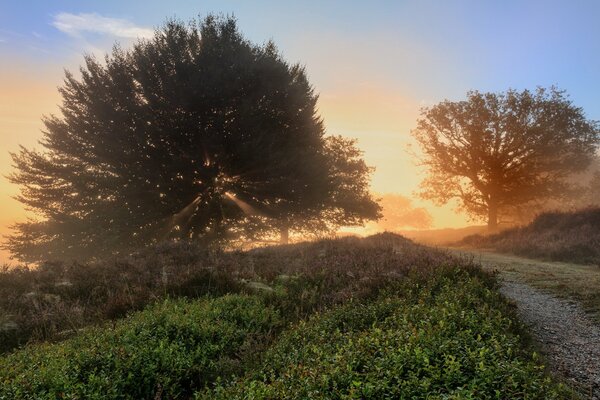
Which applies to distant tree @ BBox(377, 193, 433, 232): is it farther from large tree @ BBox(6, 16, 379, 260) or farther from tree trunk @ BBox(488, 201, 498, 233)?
large tree @ BBox(6, 16, 379, 260)

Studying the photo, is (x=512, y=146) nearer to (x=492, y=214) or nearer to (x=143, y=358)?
(x=492, y=214)

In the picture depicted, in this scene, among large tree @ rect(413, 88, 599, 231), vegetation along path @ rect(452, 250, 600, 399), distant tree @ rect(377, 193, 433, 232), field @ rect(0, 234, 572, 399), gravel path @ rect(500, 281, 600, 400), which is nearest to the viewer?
field @ rect(0, 234, 572, 399)

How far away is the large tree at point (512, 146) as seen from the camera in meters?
34.4

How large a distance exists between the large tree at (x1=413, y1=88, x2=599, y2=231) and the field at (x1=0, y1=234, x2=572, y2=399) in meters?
27.6

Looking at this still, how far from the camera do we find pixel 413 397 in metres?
4.12

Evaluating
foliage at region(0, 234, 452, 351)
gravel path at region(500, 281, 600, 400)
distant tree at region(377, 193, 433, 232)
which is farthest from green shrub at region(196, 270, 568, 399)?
distant tree at region(377, 193, 433, 232)

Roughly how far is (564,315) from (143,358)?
8657 millimetres

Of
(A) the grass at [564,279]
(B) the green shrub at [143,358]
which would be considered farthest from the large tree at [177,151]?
(B) the green shrub at [143,358]

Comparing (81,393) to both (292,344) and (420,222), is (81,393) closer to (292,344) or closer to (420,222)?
(292,344)

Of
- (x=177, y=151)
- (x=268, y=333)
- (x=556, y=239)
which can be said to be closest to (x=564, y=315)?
(x=268, y=333)

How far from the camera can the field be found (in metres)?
4.66

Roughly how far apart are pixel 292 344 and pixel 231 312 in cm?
202

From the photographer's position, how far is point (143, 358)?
19.8ft

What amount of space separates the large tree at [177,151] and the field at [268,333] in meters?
8.19
